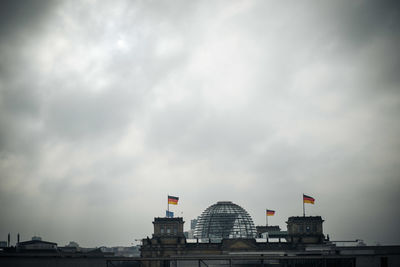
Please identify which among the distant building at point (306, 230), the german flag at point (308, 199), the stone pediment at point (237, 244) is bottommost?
the stone pediment at point (237, 244)

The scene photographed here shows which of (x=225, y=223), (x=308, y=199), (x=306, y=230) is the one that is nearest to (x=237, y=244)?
(x=225, y=223)

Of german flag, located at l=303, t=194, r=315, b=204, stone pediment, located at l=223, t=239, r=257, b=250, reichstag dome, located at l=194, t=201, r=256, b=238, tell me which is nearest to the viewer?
stone pediment, located at l=223, t=239, r=257, b=250

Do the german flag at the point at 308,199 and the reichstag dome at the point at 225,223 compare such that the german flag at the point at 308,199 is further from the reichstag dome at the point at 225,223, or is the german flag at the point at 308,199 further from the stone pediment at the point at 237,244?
the reichstag dome at the point at 225,223

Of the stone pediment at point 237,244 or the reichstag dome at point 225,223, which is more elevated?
the reichstag dome at point 225,223

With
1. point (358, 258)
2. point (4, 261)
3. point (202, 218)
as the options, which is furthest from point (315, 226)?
point (4, 261)

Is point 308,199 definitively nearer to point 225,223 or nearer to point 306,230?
point 306,230

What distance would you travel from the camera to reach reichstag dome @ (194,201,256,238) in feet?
387

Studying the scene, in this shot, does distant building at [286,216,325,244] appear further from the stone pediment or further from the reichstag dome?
the reichstag dome

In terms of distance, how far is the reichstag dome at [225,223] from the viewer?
387ft

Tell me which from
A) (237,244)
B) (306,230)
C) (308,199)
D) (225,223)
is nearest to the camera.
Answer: (237,244)

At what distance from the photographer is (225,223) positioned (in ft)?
389

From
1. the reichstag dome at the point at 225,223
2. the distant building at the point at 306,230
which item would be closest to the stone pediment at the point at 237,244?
the distant building at the point at 306,230

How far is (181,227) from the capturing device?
108 meters

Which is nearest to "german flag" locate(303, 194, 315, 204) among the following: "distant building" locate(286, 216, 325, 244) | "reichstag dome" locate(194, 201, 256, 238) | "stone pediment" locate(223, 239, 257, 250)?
"distant building" locate(286, 216, 325, 244)
